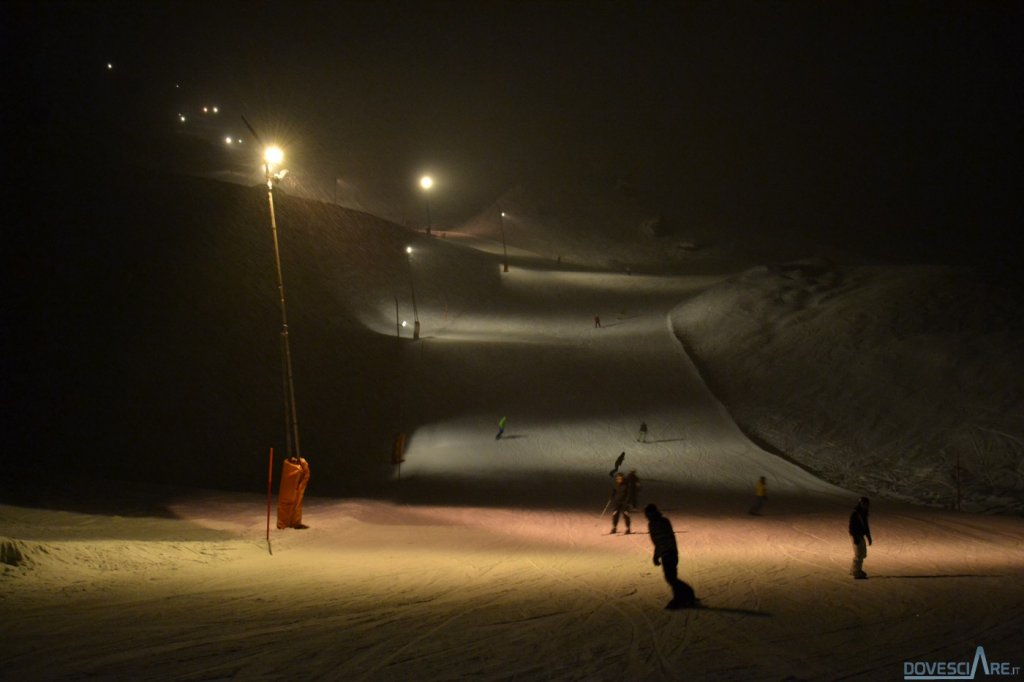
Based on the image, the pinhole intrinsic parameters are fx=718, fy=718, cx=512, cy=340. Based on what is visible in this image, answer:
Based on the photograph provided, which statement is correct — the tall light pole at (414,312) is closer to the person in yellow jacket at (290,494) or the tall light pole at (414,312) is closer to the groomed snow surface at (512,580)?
the groomed snow surface at (512,580)

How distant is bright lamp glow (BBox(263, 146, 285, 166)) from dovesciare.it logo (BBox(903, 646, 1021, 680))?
1415 centimetres

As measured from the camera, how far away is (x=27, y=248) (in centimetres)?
3756

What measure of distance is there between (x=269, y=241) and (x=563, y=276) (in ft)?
89.9

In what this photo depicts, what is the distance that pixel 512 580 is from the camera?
1213 centimetres

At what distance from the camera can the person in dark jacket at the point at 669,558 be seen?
9875 millimetres

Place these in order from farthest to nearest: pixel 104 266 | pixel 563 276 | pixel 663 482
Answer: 1. pixel 563 276
2. pixel 104 266
3. pixel 663 482

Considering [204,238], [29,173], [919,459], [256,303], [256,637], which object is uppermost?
[29,173]

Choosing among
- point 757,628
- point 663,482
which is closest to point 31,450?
point 663,482

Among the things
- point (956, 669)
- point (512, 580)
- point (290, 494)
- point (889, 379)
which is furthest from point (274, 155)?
point (889, 379)

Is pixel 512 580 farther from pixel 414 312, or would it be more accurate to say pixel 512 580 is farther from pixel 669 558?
pixel 414 312

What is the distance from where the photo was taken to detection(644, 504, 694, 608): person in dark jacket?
9.88 metres

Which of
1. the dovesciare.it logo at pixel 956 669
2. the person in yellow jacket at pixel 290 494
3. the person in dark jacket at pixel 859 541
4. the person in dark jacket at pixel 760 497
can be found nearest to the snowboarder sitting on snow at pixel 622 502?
the person in dark jacket at pixel 760 497

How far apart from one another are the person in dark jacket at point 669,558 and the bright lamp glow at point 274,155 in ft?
35.6

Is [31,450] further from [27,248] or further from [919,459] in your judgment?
[919,459]
